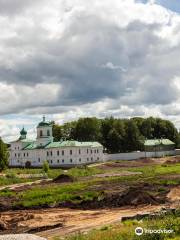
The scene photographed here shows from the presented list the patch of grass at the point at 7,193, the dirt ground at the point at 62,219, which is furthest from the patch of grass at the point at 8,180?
the dirt ground at the point at 62,219

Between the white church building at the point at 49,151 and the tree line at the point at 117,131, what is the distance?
998cm

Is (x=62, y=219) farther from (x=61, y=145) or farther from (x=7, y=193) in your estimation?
(x=61, y=145)

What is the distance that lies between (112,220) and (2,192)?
25011mm

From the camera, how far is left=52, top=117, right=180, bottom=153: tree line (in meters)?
126

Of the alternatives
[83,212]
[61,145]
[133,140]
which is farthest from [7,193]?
[133,140]

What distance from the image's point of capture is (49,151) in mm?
113188

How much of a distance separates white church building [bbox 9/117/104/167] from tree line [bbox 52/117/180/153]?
32.7 feet

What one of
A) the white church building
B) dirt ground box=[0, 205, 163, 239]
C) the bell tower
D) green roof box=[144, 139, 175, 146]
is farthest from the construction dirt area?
green roof box=[144, 139, 175, 146]

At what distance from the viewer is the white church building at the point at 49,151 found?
111062 millimetres

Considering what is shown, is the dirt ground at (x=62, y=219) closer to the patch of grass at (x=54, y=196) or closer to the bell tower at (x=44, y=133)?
the patch of grass at (x=54, y=196)

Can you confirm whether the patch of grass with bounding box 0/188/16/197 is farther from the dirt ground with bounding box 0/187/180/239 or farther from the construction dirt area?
the dirt ground with bounding box 0/187/180/239

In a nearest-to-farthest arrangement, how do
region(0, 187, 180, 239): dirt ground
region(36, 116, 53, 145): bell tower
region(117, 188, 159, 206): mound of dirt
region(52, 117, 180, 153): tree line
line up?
region(0, 187, 180, 239): dirt ground < region(117, 188, 159, 206): mound of dirt < region(36, 116, 53, 145): bell tower < region(52, 117, 180, 153): tree line

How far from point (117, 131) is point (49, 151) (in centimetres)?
2005

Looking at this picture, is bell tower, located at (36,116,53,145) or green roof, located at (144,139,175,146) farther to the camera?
green roof, located at (144,139,175,146)
